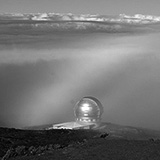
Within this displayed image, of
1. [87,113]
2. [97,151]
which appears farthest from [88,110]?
[97,151]

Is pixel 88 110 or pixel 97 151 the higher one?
pixel 88 110

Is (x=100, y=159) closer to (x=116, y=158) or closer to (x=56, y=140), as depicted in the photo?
(x=116, y=158)

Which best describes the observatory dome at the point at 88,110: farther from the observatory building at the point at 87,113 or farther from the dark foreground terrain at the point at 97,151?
the dark foreground terrain at the point at 97,151

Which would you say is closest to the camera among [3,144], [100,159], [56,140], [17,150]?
[100,159]

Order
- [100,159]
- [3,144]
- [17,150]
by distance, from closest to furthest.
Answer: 1. [100,159]
2. [17,150]
3. [3,144]

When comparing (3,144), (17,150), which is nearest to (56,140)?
(3,144)

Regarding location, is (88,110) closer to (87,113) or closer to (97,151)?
(87,113)

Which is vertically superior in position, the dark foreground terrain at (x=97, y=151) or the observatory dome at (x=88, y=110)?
the observatory dome at (x=88, y=110)

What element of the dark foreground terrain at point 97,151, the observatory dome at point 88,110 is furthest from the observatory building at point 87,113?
the dark foreground terrain at point 97,151
